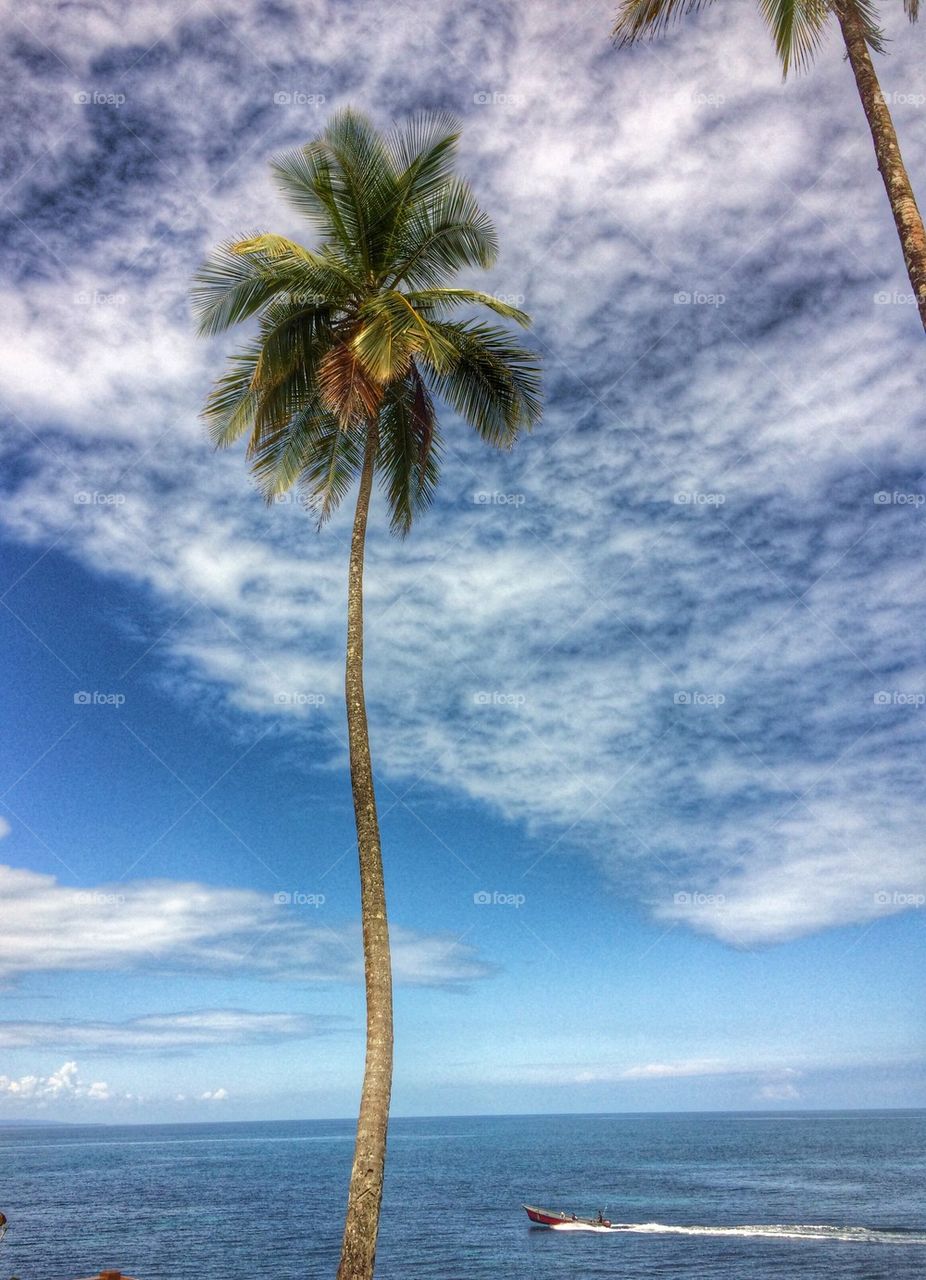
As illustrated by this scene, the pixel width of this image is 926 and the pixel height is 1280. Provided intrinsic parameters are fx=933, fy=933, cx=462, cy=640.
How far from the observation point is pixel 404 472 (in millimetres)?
16516

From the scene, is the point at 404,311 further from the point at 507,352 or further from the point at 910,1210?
the point at 910,1210

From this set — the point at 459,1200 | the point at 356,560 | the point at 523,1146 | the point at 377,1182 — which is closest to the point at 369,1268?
the point at 377,1182

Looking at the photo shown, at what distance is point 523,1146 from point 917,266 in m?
194

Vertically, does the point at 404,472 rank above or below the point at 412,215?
below

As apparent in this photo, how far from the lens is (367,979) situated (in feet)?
39.4

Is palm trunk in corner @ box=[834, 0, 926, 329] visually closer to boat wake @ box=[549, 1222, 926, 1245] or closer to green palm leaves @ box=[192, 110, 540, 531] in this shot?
green palm leaves @ box=[192, 110, 540, 531]

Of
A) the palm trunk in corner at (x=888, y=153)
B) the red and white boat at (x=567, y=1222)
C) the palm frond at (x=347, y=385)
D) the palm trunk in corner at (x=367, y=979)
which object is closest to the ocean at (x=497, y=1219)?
the red and white boat at (x=567, y=1222)

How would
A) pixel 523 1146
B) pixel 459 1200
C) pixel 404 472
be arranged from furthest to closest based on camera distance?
1. pixel 523 1146
2. pixel 459 1200
3. pixel 404 472

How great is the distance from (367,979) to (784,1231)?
61186 millimetres

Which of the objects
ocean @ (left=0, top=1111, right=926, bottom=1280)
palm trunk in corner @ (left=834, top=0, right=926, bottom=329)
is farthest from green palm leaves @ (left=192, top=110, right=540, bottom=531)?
ocean @ (left=0, top=1111, right=926, bottom=1280)

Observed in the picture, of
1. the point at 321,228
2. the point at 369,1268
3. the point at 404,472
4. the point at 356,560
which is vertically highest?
→ the point at 321,228

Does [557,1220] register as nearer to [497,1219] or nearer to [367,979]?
[497,1219]

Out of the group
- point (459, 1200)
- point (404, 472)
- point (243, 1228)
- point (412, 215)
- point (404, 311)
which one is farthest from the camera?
point (459, 1200)

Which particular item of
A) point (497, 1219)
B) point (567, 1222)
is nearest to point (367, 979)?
point (567, 1222)
